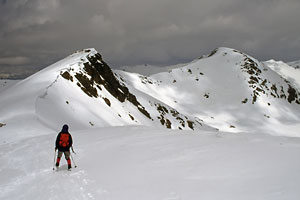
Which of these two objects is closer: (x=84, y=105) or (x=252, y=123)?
(x=84, y=105)

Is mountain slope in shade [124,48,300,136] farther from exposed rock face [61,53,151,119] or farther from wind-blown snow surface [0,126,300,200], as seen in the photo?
wind-blown snow surface [0,126,300,200]

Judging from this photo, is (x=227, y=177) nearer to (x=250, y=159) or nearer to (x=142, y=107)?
(x=250, y=159)

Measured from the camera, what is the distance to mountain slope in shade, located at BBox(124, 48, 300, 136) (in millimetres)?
90062

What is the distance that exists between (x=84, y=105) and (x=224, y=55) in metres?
116

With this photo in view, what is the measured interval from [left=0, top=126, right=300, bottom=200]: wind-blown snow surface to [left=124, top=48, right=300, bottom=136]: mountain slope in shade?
76.4m

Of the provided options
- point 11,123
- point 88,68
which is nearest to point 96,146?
point 11,123

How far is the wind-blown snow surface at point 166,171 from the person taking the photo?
5953mm

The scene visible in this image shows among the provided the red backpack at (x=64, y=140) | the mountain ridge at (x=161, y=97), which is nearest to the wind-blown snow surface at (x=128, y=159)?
the mountain ridge at (x=161, y=97)

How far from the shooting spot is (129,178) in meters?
7.67

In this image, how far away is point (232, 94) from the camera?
349 ft

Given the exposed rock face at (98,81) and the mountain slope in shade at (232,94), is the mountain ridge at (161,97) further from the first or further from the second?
the exposed rock face at (98,81)

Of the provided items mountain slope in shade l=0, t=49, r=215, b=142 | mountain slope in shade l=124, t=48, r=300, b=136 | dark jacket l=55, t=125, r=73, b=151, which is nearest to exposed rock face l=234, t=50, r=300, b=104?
mountain slope in shade l=124, t=48, r=300, b=136

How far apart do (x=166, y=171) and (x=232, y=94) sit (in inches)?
4188

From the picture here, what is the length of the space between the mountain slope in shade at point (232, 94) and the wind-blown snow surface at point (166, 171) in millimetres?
76373
